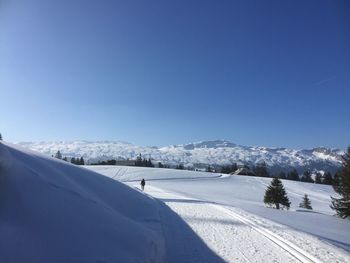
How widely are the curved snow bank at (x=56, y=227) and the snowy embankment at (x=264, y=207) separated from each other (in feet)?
14.3

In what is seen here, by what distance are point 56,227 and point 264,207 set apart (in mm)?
24776

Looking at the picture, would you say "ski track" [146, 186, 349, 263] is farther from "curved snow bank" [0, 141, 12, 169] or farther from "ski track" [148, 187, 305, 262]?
"curved snow bank" [0, 141, 12, 169]

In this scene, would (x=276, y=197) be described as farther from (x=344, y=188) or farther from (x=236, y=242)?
(x=236, y=242)

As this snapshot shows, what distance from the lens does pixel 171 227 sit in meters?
13.5

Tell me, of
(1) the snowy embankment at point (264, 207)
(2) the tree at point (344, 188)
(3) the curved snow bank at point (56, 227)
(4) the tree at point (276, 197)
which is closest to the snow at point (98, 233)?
(3) the curved snow bank at point (56, 227)

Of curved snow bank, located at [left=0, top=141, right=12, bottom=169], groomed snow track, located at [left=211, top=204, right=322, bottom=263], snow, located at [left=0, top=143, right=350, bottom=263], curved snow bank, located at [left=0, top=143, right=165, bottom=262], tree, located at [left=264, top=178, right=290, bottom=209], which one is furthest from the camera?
tree, located at [left=264, top=178, right=290, bottom=209]

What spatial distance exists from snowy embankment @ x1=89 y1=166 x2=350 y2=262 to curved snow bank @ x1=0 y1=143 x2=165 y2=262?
437 cm

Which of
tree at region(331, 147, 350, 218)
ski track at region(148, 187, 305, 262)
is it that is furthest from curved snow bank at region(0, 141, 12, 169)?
tree at region(331, 147, 350, 218)

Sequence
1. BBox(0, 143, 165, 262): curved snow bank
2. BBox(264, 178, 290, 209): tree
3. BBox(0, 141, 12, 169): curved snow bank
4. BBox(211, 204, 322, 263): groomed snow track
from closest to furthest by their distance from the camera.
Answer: BBox(0, 143, 165, 262): curved snow bank
BBox(0, 141, 12, 169): curved snow bank
BBox(211, 204, 322, 263): groomed snow track
BBox(264, 178, 290, 209): tree

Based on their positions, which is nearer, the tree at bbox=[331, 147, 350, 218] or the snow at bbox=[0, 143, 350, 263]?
the snow at bbox=[0, 143, 350, 263]

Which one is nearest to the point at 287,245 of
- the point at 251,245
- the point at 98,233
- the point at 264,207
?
the point at 251,245

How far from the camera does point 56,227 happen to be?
6922mm

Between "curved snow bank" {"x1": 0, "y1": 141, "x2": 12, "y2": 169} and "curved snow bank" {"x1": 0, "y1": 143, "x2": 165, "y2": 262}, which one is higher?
"curved snow bank" {"x1": 0, "y1": 141, "x2": 12, "y2": 169}

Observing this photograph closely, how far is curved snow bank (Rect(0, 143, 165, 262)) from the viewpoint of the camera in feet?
19.7
